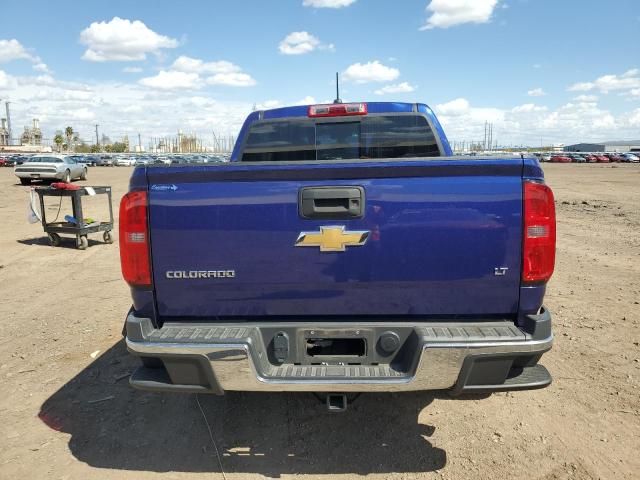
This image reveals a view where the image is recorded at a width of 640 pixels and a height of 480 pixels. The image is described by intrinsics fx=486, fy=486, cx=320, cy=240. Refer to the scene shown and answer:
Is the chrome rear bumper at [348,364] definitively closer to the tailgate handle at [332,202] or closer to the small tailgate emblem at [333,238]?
the small tailgate emblem at [333,238]

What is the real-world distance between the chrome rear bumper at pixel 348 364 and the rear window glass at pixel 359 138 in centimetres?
224

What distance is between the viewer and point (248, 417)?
11.8ft

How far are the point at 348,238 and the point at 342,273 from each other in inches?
7.6

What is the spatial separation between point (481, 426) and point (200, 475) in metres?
1.93

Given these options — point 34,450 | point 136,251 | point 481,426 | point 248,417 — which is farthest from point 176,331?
point 481,426

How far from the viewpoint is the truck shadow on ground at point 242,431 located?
10.0ft

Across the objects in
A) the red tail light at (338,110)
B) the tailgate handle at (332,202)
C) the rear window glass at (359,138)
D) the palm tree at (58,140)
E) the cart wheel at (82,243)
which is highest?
the palm tree at (58,140)

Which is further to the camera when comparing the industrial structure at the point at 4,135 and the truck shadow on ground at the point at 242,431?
the industrial structure at the point at 4,135

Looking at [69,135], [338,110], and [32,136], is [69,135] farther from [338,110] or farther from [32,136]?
[338,110]

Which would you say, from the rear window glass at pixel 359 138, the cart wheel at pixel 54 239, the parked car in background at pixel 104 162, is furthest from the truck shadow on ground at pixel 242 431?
the parked car in background at pixel 104 162

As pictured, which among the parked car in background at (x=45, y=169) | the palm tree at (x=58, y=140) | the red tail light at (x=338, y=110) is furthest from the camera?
the palm tree at (x=58, y=140)

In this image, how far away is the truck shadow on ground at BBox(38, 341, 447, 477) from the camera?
3059mm

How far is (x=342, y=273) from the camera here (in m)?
2.61

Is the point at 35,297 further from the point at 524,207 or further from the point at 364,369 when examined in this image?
the point at 524,207
